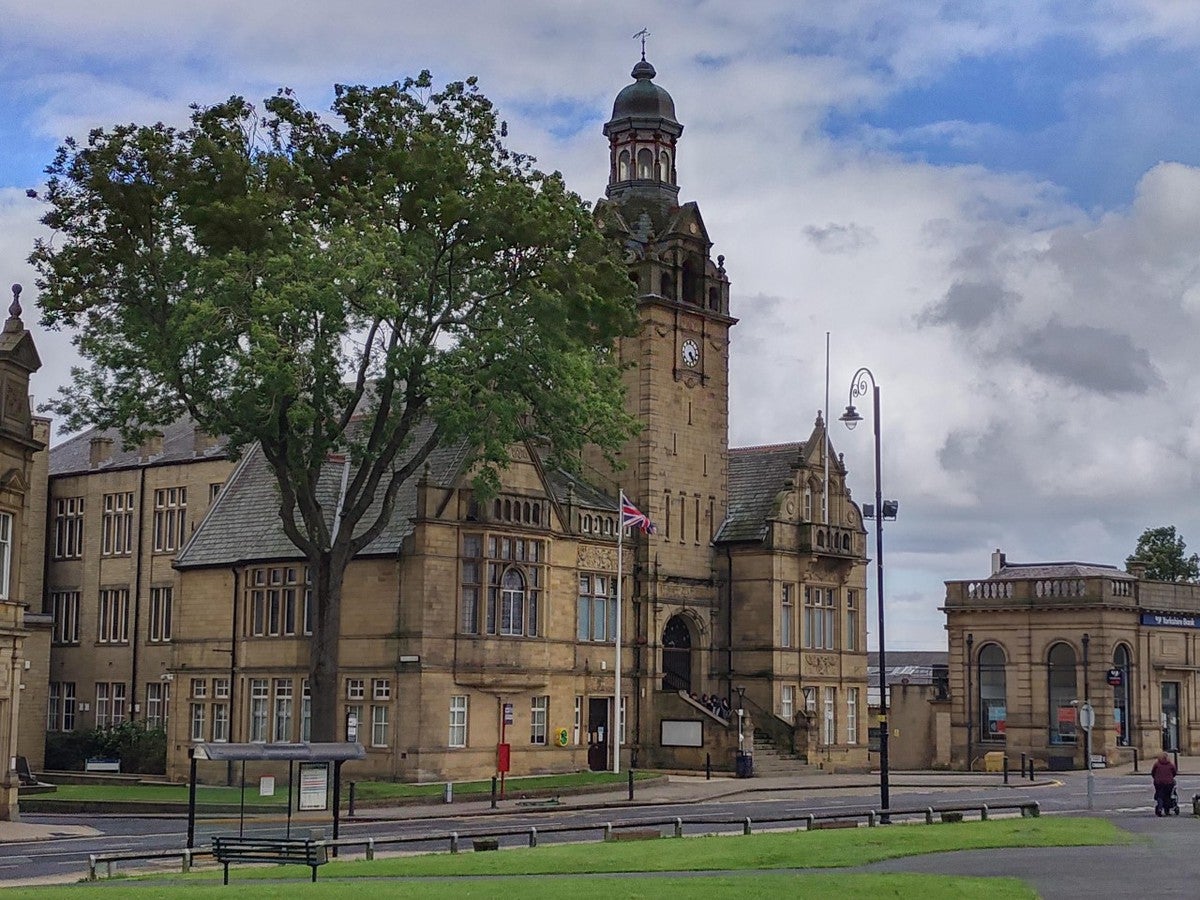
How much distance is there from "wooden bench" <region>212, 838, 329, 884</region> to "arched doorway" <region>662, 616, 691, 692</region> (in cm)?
3870

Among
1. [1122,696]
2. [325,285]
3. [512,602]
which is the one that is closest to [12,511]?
[325,285]

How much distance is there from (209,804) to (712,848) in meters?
18.9

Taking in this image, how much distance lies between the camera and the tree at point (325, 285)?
4500cm

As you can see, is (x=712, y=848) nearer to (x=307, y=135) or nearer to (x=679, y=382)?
(x=307, y=135)

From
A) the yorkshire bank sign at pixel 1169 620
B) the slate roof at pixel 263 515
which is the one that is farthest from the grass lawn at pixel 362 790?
the yorkshire bank sign at pixel 1169 620

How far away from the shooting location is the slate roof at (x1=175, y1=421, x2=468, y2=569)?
56.0m

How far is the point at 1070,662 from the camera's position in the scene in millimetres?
79625

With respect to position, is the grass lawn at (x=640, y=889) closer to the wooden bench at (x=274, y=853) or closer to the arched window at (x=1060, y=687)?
the wooden bench at (x=274, y=853)

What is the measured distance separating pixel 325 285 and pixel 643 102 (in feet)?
85.0

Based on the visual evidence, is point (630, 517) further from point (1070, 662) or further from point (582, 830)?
point (1070, 662)

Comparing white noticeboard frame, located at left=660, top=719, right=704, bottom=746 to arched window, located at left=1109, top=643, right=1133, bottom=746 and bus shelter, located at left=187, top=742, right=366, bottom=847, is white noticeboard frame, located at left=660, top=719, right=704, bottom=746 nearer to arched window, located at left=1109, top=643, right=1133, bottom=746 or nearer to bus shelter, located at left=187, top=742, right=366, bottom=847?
arched window, located at left=1109, top=643, right=1133, bottom=746

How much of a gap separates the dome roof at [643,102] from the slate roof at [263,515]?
15.0m

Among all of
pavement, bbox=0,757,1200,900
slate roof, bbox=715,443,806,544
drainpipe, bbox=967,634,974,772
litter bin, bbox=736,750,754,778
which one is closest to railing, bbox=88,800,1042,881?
pavement, bbox=0,757,1200,900

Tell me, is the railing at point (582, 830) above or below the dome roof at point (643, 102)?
below
